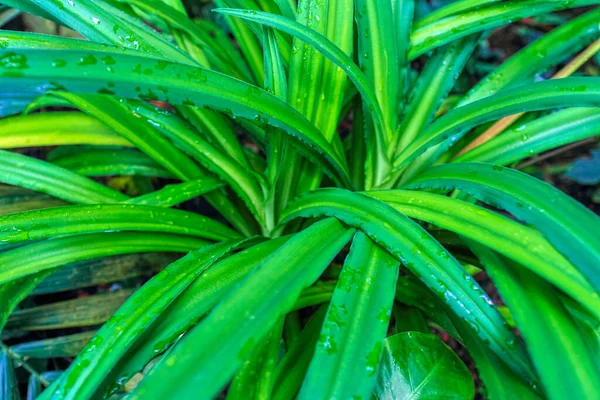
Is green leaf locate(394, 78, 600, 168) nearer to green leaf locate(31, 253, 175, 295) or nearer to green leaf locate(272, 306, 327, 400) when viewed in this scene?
green leaf locate(272, 306, 327, 400)

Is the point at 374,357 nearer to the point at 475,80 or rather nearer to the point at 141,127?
the point at 141,127

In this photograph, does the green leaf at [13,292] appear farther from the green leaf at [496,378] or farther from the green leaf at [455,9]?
the green leaf at [455,9]

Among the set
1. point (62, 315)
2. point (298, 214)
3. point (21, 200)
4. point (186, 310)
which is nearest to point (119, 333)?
point (186, 310)

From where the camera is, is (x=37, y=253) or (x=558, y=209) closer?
(x=558, y=209)

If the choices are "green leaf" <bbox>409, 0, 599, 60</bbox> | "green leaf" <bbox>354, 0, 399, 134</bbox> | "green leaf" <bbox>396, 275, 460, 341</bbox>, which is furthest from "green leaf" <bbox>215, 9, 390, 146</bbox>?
"green leaf" <bbox>396, 275, 460, 341</bbox>

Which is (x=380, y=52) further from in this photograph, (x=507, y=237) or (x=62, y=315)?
(x=62, y=315)

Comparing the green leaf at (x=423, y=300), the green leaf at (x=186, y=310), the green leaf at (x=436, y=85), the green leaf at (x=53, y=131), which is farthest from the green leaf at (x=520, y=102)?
the green leaf at (x=53, y=131)

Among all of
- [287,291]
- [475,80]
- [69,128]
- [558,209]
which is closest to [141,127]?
[69,128]
